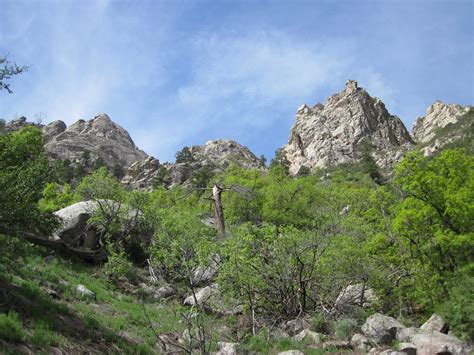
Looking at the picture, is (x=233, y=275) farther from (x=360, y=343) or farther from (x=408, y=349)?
(x=408, y=349)

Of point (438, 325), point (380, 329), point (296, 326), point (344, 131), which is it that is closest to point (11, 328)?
point (296, 326)

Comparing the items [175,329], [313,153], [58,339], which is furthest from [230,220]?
[313,153]

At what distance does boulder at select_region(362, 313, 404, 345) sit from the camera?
13383mm

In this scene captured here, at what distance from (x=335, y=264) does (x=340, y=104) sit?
375ft

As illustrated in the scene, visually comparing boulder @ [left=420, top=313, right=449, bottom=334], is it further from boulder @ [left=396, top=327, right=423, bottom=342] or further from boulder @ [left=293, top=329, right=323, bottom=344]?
boulder @ [left=293, top=329, right=323, bottom=344]

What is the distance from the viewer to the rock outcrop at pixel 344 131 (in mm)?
110125

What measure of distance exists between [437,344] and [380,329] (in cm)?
210

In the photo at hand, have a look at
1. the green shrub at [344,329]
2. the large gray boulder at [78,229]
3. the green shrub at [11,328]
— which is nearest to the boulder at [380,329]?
the green shrub at [344,329]

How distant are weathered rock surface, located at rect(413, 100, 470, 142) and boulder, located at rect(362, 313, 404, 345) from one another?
377ft

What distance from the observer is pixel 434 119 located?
433 ft

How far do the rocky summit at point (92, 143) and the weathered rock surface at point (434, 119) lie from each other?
3035 inches

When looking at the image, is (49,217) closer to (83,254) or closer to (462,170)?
(83,254)

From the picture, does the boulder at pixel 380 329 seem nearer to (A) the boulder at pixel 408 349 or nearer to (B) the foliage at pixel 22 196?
(A) the boulder at pixel 408 349

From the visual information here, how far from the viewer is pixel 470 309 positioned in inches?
523
